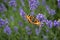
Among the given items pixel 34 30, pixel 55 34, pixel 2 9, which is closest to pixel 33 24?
pixel 34 30

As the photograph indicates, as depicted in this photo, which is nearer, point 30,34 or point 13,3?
point 30,34

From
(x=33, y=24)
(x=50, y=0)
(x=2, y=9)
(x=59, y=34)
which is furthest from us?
(x=50, y=0)

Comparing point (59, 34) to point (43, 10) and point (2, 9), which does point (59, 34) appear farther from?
point (2, 9)

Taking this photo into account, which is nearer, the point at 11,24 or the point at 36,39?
the point at 36,39

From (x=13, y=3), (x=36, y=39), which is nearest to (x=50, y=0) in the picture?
(x=13, y=3)

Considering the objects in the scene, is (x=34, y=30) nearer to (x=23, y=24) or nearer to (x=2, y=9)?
(x=23, y=24)

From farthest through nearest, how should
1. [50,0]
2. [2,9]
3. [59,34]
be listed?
[50,0] → [2,9] → [59,34]

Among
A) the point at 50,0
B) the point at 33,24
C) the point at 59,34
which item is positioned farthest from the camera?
the point at 50,0

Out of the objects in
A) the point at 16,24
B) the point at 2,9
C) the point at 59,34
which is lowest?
the point at 59,34

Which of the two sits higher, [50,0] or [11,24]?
[50,0]
